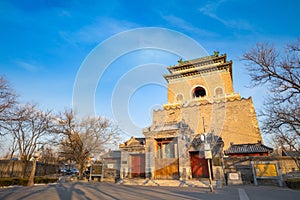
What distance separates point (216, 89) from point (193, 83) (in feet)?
12.5

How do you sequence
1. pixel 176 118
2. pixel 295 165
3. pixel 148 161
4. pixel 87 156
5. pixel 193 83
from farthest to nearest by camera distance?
pixel 193 83
pixel 176 118
pixel 87 156
pixel 148 161
pixel 295 165

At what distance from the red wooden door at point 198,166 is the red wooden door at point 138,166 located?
4453mm

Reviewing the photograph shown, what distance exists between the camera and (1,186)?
10812mm

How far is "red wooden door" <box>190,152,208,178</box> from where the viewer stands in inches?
549

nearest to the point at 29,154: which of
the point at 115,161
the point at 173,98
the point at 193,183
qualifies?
the point at 115,161

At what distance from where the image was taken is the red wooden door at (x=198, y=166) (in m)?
13.9

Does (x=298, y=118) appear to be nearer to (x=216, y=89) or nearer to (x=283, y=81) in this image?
(x=283, y=81)

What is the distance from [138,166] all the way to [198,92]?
57.6ft

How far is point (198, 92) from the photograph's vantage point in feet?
96.6

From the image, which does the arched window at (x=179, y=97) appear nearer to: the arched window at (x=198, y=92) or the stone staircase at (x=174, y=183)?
the arched window at (x=198, y=92)

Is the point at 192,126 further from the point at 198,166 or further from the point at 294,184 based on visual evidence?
the point at 294,184

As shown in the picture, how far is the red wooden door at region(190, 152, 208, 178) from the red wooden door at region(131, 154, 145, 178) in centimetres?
445

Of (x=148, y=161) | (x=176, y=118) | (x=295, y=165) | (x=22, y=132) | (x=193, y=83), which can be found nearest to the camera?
(x=295, y=165)

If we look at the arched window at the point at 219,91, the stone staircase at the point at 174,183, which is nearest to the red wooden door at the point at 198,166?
the stone staircase at the point at 174,183
